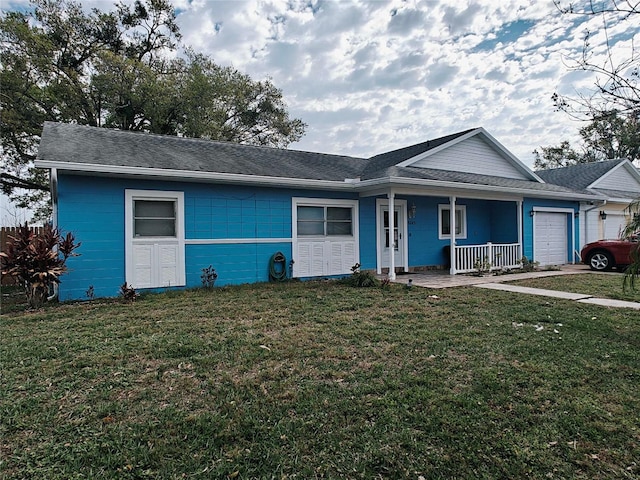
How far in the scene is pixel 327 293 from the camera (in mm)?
7621

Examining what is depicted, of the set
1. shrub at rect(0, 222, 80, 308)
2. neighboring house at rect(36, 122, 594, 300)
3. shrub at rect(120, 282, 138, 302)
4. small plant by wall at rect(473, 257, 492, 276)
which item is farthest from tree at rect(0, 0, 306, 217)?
small plant by wall at rect(473, 257, 492, 276)

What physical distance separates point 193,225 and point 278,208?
2081 millimetres

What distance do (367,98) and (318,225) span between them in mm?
6819

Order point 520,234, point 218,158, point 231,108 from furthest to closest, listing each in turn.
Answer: point 231,108 < point 520,234 < point 218,158

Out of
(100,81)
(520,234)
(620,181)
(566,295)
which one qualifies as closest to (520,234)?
(520,234)

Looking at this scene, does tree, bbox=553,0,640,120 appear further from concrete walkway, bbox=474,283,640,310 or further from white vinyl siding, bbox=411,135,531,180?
white vinyl siding, bbox=411,135,531,180

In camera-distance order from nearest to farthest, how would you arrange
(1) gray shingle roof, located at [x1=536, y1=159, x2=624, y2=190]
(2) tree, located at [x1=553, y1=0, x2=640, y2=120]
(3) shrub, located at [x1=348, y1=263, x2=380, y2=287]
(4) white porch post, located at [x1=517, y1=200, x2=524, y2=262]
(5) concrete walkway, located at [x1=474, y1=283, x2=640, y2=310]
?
(2) tree, located at [x1=553, y1=0, x2=640, y2=120] → (5) concrete walkway, located at [x1=474, y1=283, x2=640, y2=310] → (3) shrub, located at [x1=348, y1=263, x2=380, y2=287] → (4) white porch post, located at [x1=517, y1=200, x2=524, y2=262] → (1) gray shingle roof, located at [x1=536, y1=159, x2=624, y2=190]

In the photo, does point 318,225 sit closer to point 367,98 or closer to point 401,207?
point 401,207

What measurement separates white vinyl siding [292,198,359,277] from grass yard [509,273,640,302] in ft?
13.7

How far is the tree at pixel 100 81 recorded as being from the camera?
46.5 ft

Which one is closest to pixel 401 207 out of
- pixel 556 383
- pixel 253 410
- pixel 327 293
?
pixel 327 293

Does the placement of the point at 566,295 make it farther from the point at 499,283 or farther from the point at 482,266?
the point at 482,266

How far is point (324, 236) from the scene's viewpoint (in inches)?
395

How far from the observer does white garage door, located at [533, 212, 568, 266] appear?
12867 mm
